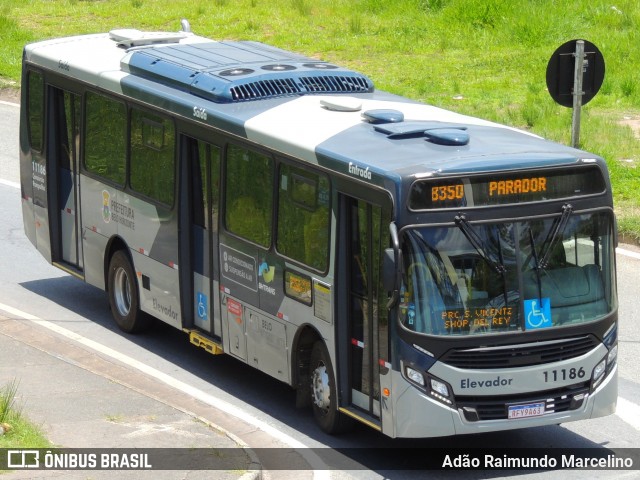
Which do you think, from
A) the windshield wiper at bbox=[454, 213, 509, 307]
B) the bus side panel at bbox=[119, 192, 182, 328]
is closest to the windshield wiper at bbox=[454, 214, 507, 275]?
the windshield wiper at bbox=[454, 213, 509, 307]

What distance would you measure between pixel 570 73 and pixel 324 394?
661cm

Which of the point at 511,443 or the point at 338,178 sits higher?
the point at 338,178

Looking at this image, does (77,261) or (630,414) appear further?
(77,261)

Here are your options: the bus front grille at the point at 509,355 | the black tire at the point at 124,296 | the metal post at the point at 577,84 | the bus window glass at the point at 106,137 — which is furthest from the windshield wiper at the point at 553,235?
the metal post at the point at 577,84

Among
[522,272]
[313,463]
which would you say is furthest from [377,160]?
[313,463]

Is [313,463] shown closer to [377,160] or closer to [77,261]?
[377,160]

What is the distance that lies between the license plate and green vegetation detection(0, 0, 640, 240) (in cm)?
976

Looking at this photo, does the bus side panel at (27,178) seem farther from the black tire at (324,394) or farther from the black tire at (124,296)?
the black tire at (324,394)

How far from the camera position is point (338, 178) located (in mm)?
11359

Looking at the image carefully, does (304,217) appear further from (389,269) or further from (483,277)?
(483,277)

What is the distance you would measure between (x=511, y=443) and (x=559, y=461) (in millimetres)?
594

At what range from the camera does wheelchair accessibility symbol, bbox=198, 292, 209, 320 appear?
13578 millimetres

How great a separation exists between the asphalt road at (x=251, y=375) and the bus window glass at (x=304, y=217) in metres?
1.56

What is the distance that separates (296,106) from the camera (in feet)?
42.3
